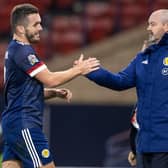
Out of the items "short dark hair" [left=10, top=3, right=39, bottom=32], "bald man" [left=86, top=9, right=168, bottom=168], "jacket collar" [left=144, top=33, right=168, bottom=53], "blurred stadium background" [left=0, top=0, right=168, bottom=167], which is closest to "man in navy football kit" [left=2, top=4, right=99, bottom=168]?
"short dark hair" [left=10, top=3, right=39, bottom=32]

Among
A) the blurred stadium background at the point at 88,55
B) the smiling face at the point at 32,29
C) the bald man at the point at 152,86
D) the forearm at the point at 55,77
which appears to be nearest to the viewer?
the bald man at the point at 152,86

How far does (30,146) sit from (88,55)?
691 centimetres

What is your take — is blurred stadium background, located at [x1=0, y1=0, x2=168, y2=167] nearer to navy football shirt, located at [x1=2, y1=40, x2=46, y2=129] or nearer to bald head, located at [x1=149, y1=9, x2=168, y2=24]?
navy football shirt, located at [x1=2, y1=40, x2=46, y2=129]

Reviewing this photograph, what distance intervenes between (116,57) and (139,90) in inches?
269

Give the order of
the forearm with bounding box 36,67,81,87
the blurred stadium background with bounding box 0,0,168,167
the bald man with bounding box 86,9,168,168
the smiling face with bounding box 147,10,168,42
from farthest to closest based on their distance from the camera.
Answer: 1. the blurred stadium background with bounding box 0,0,168,167
2. the forearm with bounding box 36,67,81,87
3. the smiling face with bounding box 147,10,168,42
4. the bald man with bounding box 86,9,168,168

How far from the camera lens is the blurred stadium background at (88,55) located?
1226cm

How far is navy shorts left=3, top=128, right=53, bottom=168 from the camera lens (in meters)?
7.34

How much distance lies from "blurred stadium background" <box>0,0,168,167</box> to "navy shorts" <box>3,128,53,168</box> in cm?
458

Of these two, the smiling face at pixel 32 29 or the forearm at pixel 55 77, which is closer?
the forearm at pixel 55 77

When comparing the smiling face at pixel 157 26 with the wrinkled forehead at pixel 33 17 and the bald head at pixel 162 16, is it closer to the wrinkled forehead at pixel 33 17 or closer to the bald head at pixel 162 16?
the bald head at pixel 162 16

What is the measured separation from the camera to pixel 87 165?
12.2 metres

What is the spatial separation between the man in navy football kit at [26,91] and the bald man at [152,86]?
0.28 meters

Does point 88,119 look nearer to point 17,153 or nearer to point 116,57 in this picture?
point 116,57

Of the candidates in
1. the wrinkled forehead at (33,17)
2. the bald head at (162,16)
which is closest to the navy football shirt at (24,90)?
the wrinkled forehead at (33,17)
